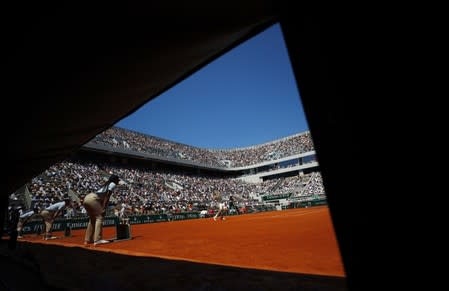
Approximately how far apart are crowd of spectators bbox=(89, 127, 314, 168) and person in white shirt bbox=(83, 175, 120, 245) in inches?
1223

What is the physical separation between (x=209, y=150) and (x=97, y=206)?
56.0 meters

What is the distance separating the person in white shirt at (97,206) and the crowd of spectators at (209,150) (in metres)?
31.1

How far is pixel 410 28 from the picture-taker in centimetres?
88

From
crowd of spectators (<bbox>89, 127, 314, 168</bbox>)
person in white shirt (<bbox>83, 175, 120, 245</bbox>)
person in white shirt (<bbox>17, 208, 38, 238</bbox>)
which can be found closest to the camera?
person in white shirt (<bbox>83, 175, 120, 245</bbox>)

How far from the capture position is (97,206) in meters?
7.81

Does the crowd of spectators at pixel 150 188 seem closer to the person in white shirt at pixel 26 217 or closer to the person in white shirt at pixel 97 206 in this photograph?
the person in white shirt at pixel 26 217

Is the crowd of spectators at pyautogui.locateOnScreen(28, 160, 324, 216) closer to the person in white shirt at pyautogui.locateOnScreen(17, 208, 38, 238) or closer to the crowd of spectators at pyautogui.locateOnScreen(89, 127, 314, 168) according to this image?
the crowd of spectators at pyautogui.locateOnScreen(89, 127, 314, 168)

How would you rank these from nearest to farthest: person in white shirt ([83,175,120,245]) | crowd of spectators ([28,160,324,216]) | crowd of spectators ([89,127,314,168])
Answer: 1. person in white shirt ([83,175,120,245])
2. crowd of spectators ([28,160,324,216])
3. crowd of spectators ([89,127,314,168])

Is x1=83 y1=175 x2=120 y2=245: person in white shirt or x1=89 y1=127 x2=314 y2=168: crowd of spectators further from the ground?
x1=89 y1=127 x2=314 y2=168: crowd of spectators

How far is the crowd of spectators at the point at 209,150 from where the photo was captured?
137 ft

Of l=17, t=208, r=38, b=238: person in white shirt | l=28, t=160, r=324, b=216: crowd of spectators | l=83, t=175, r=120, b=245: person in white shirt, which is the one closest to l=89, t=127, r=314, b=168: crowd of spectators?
l=28, t=160, r=324, b=216: crowd of spectators

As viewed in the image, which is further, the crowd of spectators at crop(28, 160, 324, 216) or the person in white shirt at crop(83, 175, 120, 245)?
the crowd of spectators at crop(28, 160, 324, 216)

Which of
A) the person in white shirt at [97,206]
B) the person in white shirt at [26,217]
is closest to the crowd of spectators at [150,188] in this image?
the person in white shirt at [26,217]

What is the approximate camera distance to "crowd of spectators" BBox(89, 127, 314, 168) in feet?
137
